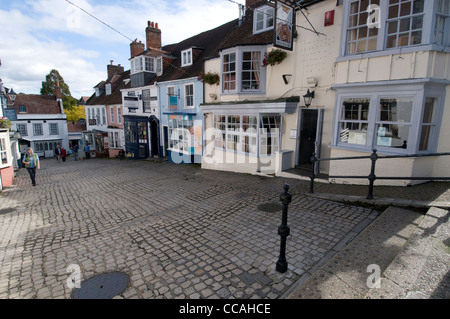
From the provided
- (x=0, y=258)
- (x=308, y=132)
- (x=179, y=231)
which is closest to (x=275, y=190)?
(x=308, y=132)

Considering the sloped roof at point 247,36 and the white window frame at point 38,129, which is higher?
the sloped roof at point 247,36

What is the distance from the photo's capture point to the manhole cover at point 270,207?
21.8 ft

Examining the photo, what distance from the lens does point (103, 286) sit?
3914 millimetres

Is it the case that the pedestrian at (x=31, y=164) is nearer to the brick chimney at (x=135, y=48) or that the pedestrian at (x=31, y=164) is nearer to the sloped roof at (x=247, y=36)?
the sloped roof at (x=247, y=36)

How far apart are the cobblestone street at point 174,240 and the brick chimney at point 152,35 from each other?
18.0m

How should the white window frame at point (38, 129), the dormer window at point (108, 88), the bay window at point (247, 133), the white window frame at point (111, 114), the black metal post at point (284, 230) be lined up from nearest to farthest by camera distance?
the black metal post at point (284, 230) < the bay window at point (247, 133) < the white window frame at point (111, 114) < the dormer window at point (108, 88) < the white window frame at point (38, 129)

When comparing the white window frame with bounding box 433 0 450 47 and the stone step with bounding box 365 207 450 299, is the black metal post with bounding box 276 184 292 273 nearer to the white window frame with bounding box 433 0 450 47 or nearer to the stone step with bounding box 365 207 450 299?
the stone step with bounding box 365 207 450 299

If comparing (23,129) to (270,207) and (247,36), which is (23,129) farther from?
(270,207)

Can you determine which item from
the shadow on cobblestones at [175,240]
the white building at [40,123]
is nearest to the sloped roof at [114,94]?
the white building at [40,123]

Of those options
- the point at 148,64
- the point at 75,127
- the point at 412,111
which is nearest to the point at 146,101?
the point at 148,64

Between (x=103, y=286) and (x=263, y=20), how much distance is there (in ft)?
42.9

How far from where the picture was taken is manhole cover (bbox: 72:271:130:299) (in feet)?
12.1
